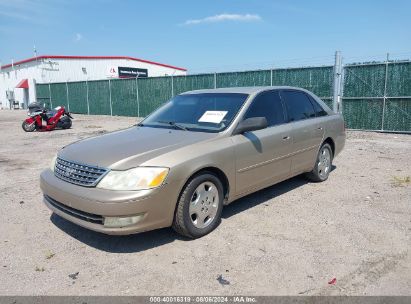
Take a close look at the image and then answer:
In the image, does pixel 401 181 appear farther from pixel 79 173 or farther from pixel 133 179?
pixel 79 173

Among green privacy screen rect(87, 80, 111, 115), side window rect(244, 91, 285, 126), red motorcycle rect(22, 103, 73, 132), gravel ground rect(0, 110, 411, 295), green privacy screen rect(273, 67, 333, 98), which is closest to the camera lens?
gravel ground rect(0, 110, 411, 295)

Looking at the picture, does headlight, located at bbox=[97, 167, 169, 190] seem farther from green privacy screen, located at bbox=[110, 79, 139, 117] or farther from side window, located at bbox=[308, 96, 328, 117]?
green privacy screen, located at bbox=[110, 79, 139, 117]

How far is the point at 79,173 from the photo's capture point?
3.73 metres

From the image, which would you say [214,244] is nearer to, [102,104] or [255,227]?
[255,227]

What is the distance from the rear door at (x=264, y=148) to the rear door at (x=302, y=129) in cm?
18

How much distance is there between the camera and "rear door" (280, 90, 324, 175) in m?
5.42

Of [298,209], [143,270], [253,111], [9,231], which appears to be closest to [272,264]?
[143,270]

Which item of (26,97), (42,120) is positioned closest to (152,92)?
(42,120)

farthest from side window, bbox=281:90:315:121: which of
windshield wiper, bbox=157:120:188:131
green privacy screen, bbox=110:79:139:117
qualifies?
green privacy screen, bbox=110:79:139:117

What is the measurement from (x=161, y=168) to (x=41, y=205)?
2.66 meters

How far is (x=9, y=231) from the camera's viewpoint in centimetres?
439

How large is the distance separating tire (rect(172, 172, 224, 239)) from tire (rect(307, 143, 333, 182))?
254 cm

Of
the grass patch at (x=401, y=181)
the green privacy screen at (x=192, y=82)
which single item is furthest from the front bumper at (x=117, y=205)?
the green privacy screen at (x=192, y=82)

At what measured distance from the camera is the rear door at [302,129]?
542 centimetres
